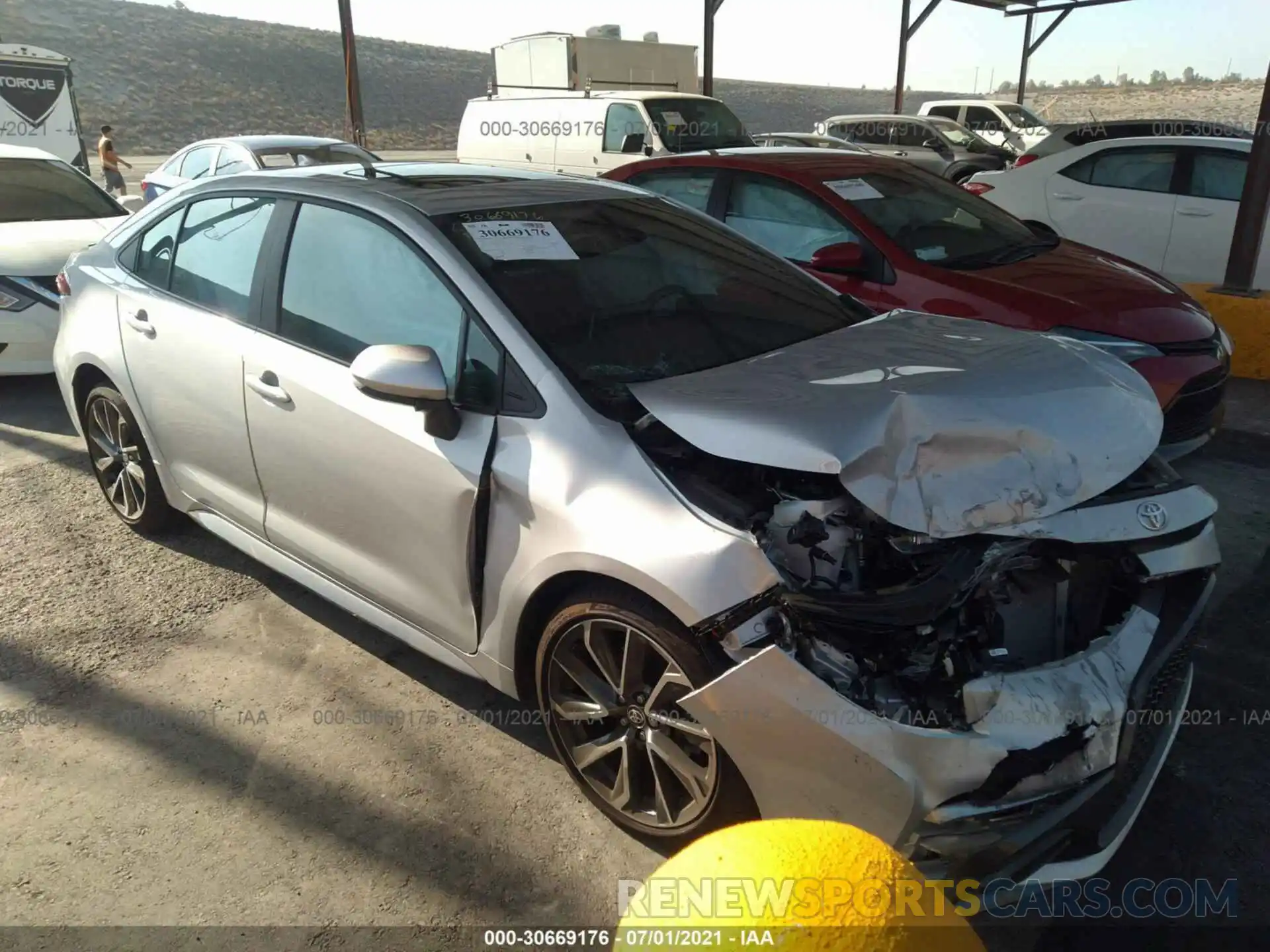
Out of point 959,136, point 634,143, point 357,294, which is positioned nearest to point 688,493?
point 357,294

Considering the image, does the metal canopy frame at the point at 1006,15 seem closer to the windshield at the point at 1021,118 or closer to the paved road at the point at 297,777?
the windshield at the point at 1021,118

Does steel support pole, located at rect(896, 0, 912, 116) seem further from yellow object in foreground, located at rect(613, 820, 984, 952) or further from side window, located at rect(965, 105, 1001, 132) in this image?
yellow object in foreground, located at rect(613, 820, 984, 952)

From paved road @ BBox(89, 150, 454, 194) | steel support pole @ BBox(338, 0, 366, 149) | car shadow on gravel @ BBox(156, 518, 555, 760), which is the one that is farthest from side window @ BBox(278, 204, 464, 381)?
paved road @ BBox(89, 150, 454, 194)

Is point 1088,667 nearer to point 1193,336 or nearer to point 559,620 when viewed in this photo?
point 559,620

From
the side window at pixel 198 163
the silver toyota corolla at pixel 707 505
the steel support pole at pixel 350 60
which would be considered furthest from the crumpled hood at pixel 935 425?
the steel support pole at pixel 350 60

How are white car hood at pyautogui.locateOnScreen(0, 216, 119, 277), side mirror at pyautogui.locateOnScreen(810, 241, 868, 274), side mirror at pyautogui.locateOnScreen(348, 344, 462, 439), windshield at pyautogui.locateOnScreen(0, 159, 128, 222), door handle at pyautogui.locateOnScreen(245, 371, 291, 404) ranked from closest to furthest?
side mirror at pyautogui.locateOnScreen(348, 344, 462, 439) < door handle at pyautogui.locateOnScreen(245, 371, 291, 404) < side mirror at pyautogui.locateOnScreen(810, 241, 868, 274) < white car hood at pyautogui.locateOnScreen(0, 216, 119, 277) < windshield at pyautogui.locateOnScreen(0, 159, 128, 222)

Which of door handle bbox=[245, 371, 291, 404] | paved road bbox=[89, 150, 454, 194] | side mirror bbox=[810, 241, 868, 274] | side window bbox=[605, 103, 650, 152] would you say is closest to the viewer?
door handle bbox=[245, 371, 291, 404]

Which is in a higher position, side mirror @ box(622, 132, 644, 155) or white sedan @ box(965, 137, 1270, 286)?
side mirror @ box(622, 132, 644, 155)

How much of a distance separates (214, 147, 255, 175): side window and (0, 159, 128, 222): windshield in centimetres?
171

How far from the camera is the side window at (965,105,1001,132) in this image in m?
19.9

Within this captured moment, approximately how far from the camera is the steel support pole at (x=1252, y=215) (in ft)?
21.8

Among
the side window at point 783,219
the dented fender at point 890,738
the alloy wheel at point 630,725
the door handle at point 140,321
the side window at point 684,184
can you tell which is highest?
the side window at point 684,184

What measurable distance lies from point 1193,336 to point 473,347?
3761 millimetres

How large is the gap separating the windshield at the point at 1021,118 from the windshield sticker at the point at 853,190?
1694 cm
